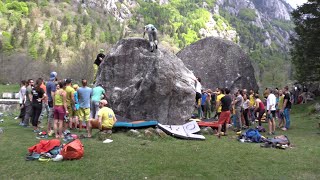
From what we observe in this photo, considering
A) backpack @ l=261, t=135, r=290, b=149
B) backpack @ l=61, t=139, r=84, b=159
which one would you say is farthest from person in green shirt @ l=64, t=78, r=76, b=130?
backpack @ l=261, t=135, r=290, b=149

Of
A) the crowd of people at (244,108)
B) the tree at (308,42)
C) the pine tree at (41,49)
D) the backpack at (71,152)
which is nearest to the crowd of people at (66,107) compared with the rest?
the backpack at (71,152)

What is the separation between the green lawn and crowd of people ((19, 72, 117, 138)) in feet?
2.59

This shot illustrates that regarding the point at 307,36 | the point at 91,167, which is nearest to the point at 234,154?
the point at 91,167

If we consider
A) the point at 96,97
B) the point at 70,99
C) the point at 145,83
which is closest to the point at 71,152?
the point at 70,99

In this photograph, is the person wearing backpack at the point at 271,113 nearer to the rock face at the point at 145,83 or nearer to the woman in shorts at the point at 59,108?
the rock face at the point at 145,83

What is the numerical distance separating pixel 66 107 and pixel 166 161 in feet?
15.8

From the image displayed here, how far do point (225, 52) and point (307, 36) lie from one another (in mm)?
7489

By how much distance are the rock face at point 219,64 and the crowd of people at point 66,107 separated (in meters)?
17.6

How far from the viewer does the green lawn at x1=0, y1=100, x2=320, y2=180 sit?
7914mm

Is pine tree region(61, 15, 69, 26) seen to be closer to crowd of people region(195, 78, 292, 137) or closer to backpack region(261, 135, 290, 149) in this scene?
crowd of people region(195, 78, 292, 137)

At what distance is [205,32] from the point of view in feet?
592

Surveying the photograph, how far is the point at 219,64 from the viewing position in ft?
101

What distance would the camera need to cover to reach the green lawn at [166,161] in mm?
7914

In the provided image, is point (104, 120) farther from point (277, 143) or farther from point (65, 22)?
point (65, 22)
